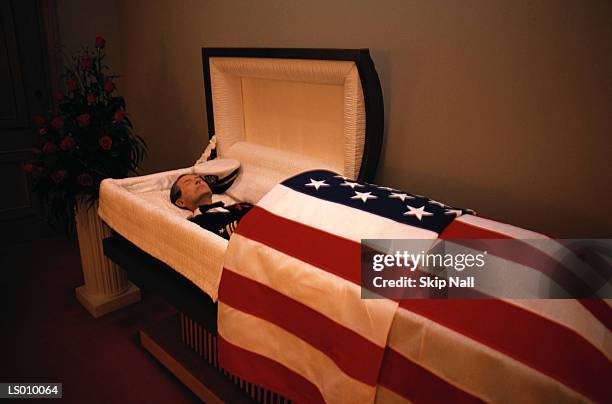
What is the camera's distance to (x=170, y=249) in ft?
4.28

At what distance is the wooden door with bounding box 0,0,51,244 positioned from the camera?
2555 mm

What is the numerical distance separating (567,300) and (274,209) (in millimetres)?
704

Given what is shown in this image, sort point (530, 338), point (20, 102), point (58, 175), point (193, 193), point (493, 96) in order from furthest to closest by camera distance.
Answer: point (20, 102), point (58, 175), point (193, 193), point (493, 96), point (530, 338)

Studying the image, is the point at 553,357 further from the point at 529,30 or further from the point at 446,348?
the point at 529,30

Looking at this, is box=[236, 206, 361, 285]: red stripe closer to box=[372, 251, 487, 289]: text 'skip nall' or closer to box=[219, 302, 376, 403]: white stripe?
box=[372, 251, 487, 289]: text 'skip nall'

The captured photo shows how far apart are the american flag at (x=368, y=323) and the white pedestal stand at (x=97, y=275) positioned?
48.1 inches

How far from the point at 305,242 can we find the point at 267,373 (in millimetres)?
351

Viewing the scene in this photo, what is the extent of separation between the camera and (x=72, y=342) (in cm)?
187

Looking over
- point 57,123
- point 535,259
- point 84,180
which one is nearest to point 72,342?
point 84,180

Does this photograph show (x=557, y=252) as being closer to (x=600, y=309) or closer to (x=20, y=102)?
(x=600, y=309)

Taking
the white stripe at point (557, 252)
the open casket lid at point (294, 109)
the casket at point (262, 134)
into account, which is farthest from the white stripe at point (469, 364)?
the open casket lid at point (294, 109)

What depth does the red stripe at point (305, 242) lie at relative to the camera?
0.90 metres

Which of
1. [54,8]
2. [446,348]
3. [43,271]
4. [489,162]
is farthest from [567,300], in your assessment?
[54,8]

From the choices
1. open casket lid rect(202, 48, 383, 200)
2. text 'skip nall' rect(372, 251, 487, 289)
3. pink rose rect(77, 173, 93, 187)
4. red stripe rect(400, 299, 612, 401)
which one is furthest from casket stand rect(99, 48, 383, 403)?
red stripe rect(400, 299, 612, 401)
